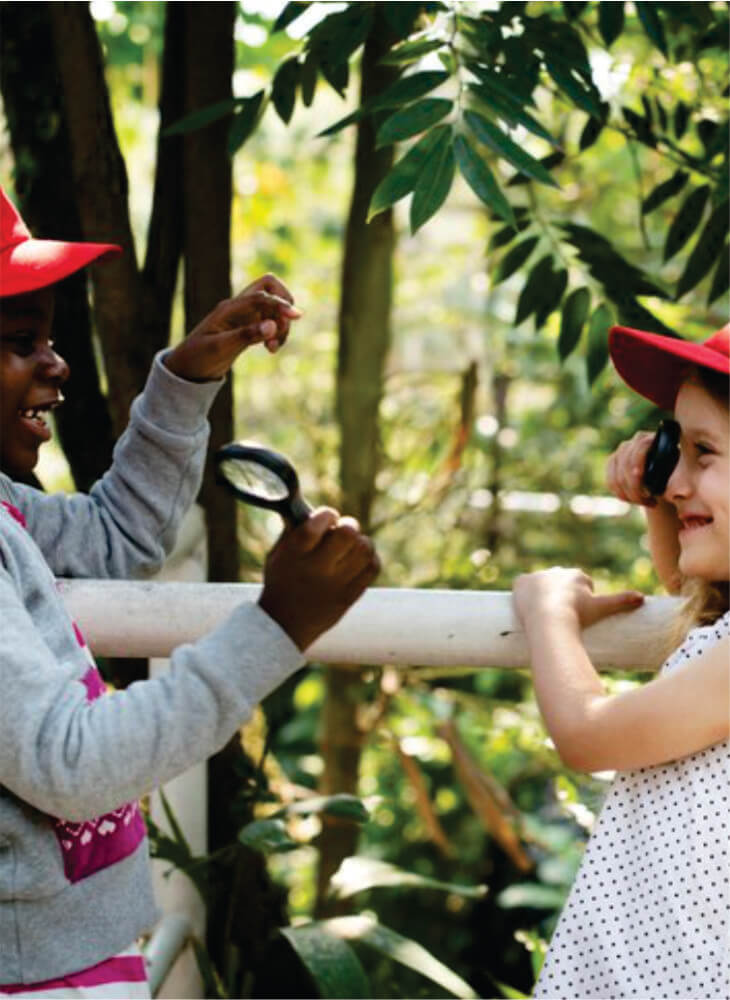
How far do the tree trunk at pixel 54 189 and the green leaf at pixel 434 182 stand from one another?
0.66 metres

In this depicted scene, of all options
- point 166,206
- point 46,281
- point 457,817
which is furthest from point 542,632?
point 457,817

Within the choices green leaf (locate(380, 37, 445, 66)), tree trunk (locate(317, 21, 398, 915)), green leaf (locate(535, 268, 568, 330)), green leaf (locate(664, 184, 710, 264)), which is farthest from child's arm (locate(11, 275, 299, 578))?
tree trunk (locate(317, 21, 398, 915))

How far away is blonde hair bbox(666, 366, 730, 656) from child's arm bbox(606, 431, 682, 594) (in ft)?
0.29

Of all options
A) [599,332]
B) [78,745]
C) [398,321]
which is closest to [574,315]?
[599,332]

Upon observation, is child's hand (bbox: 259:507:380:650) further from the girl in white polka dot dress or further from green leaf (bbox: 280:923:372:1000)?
green leaf (bbox: 280:923:372:1000)

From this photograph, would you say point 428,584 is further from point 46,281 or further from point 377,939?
point 46,281

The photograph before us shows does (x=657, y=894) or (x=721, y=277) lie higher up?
(x=721, y=277)

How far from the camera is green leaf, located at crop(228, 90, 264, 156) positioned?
5.51ft

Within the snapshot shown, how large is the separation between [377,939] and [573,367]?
8.04 feet

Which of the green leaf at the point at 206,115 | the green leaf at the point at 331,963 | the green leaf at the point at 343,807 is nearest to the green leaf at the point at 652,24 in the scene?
the green leaf at the point at 206,115

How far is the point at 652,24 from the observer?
5.34 feet

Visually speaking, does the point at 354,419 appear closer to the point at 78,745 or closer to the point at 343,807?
the point at 343,807

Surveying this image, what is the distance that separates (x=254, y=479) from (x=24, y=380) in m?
0.31

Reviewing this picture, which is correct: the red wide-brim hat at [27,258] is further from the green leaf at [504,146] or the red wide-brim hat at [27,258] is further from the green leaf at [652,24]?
the green leaf at [652,24]
